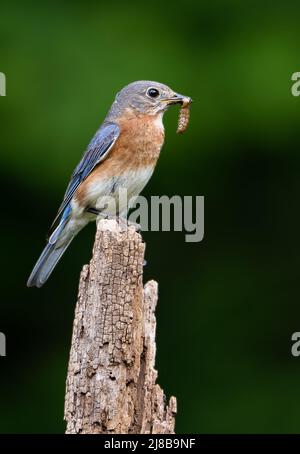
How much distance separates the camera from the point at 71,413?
4.14 metres

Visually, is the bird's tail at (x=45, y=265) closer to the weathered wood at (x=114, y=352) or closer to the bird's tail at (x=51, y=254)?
the bird's tail at (x=51, y=254)

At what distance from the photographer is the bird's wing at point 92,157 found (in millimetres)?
6219

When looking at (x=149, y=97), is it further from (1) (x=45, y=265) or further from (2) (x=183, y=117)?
(1) (x=45, y=265)

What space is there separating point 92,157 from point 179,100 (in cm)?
75

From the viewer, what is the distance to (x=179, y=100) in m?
6.31

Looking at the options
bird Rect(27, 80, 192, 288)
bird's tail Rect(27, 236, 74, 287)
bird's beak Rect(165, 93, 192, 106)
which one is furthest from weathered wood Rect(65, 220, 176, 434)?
bird's beak Rect(165, 93, 192, 106)

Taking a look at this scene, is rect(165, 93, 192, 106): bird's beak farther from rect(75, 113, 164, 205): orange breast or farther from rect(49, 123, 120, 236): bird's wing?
rect(49, 123, 120, 236): bird's wing

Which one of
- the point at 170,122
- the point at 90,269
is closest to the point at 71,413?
the point at 90,269

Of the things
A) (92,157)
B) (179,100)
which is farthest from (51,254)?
(179,100)

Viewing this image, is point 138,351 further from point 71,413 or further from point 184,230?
point 184,230

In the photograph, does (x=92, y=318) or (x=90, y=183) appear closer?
(x=92, y=318)

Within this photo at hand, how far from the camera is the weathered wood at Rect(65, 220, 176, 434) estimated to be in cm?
411

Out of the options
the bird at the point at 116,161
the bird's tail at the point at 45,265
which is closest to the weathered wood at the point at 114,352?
the bird at the point at 116,161

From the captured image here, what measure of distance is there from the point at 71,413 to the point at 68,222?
2.46m
